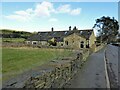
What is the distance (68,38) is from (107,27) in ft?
124

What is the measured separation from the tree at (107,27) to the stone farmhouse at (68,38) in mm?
31201

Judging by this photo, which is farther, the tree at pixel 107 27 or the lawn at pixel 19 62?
the tree at pixel 107 27

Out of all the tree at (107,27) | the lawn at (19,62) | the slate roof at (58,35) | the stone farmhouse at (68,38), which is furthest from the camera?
the tree at (107,27)

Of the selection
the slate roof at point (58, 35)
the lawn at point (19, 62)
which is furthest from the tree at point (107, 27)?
the lawn at point (19, 62)

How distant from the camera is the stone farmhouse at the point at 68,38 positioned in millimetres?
44312

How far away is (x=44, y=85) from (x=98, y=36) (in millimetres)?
77876

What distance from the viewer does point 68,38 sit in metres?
45.8

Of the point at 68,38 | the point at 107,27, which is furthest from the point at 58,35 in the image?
the point at 107,27

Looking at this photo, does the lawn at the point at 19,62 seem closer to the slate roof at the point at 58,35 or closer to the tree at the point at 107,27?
the slate roof at the point at 58,35

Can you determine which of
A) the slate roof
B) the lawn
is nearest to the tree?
the slate roof

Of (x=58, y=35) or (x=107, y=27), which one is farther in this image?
(x=107, y=27)

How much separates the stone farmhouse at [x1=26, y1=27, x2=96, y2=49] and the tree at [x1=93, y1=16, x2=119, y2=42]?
31201 mm

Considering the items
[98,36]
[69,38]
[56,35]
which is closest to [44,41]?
[56,35]

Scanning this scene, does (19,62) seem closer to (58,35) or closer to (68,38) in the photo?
(68,38)
